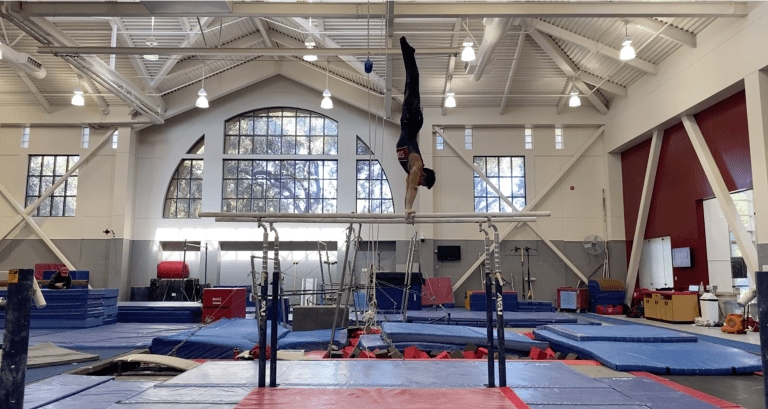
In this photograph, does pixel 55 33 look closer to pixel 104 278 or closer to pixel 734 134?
pixel 104 278

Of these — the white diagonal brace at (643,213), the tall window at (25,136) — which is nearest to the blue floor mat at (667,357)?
the white diagonal brace at (643,213)

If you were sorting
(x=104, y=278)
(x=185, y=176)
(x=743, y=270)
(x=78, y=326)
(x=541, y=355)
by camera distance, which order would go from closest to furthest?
(x=541, y=355) < (x=78, y=326) < (x=743, y=270) < (x=104, y=278) < (x=185, y=176)

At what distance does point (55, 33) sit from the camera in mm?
11367

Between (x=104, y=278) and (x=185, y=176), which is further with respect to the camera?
(x=185, y=176)

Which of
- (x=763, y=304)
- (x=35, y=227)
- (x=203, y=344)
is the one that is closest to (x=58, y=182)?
(x=35, y=227)

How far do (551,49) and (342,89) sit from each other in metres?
6.22

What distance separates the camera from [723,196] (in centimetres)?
1038

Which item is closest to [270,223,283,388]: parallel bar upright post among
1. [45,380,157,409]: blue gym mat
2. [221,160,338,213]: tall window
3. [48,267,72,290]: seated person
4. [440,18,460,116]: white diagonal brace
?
[45,380,157,409]: blue gym mat

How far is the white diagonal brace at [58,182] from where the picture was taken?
51.2 feet

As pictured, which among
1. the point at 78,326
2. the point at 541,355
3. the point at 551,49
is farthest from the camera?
the point at 551,49

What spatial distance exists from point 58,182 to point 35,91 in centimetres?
271

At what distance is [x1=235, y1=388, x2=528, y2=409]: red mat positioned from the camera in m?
3.66

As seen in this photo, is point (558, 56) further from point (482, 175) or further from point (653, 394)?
point (653, 394)

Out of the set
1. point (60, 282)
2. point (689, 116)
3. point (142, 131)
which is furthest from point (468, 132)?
point (60, 282)
